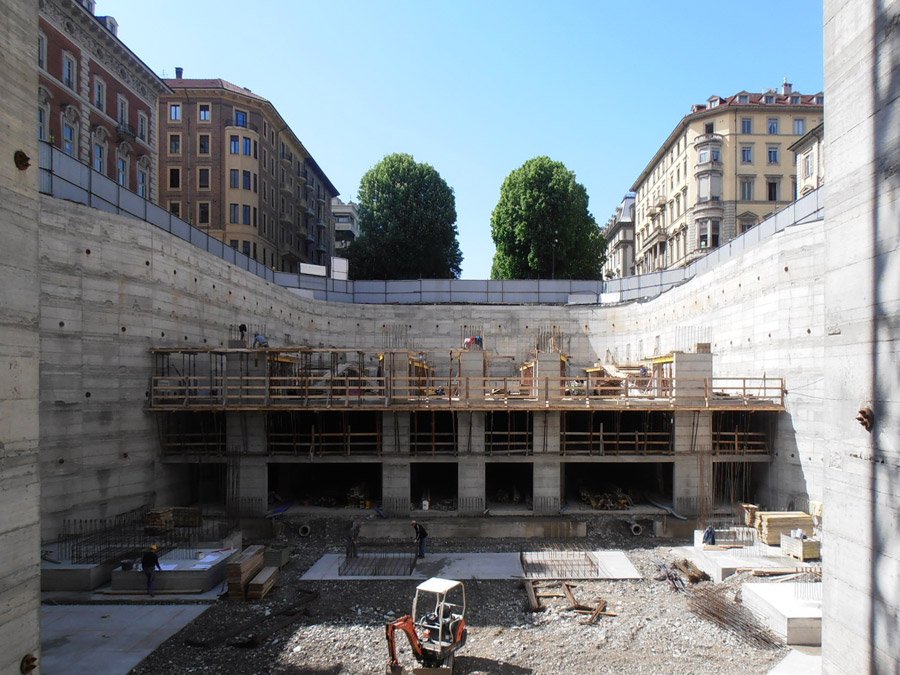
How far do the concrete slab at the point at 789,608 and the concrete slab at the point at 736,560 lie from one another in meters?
1.72

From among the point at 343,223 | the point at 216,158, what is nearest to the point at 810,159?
the point at 216,158

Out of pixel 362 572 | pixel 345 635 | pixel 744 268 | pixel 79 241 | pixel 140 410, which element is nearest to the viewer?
pixel 345 635

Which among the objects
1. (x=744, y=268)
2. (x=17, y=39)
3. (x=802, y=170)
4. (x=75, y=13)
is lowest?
(x=744, y=268)

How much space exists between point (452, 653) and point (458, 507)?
10.9m

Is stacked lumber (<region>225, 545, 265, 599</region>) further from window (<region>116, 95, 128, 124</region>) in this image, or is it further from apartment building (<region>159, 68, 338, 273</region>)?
apartment building (<region>159, 68, 338, 273</region>)

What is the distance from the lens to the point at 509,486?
1024 inches

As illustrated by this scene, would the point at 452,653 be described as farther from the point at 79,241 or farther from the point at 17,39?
the point at 79,241

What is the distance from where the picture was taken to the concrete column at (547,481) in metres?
22.4

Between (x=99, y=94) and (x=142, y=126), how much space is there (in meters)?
4.66

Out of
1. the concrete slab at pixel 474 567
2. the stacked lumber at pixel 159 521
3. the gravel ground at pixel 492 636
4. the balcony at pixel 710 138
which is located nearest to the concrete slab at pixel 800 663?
the gravel ground at pixel 492 636

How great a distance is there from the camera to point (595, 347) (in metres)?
37.4

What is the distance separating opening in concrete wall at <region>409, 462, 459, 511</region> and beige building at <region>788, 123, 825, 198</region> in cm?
3247

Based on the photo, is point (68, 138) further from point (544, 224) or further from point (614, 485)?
point (614, 485)

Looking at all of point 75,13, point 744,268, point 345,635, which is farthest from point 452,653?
point 75,13
